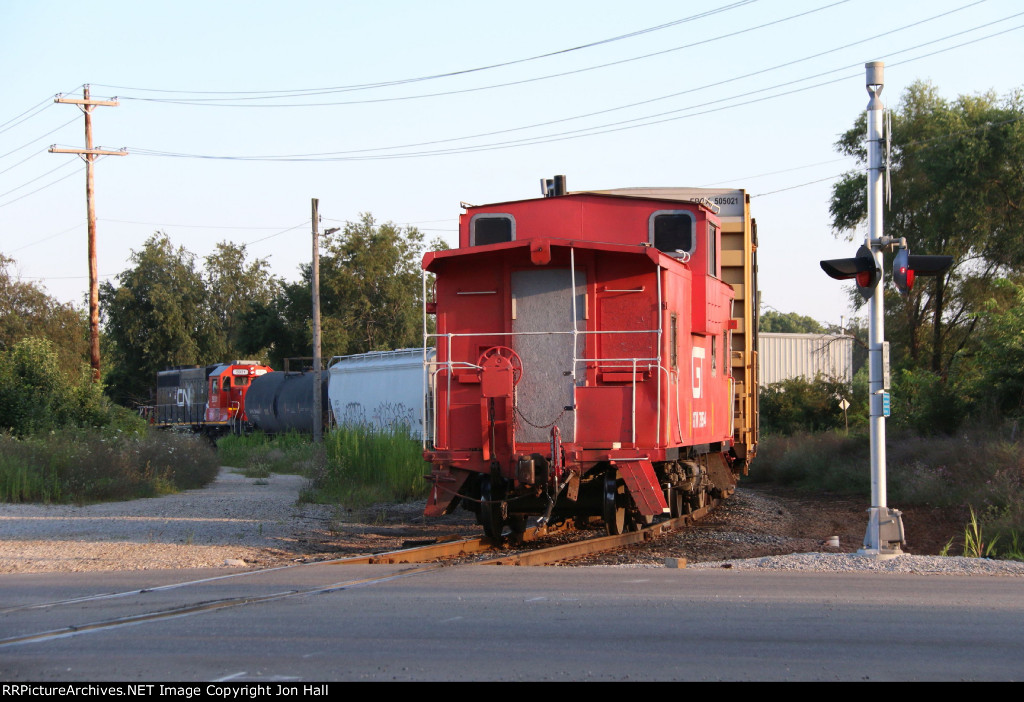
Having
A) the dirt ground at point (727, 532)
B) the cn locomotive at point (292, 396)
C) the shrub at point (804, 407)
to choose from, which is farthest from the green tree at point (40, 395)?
the shrub at point (804, 407)

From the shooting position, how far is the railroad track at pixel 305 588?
6.96 meters

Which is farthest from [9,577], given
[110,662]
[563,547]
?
[563,547]

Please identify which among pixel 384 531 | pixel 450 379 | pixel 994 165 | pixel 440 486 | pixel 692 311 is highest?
pixel 994 165

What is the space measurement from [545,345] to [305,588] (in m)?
4.11

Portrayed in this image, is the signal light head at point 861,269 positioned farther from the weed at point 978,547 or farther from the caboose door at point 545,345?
the weed at point 978,547

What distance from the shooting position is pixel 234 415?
38.3 metres

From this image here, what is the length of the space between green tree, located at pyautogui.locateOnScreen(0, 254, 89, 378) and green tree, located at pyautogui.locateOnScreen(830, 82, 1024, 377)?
3433 cm

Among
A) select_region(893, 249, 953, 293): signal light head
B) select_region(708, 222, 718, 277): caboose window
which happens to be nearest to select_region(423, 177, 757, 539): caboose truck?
select_region(708, 222, 718, 277): caboose window

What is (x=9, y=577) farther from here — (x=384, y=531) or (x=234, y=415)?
(x=234, y=415)

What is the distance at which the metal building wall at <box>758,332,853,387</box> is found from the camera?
44.2 metres

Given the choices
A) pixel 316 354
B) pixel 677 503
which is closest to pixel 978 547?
pixel 677 503

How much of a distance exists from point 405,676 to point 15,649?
2.62 metres

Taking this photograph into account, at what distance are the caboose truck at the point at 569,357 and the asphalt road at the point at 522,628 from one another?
6.32 feet

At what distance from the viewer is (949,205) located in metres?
28.1
